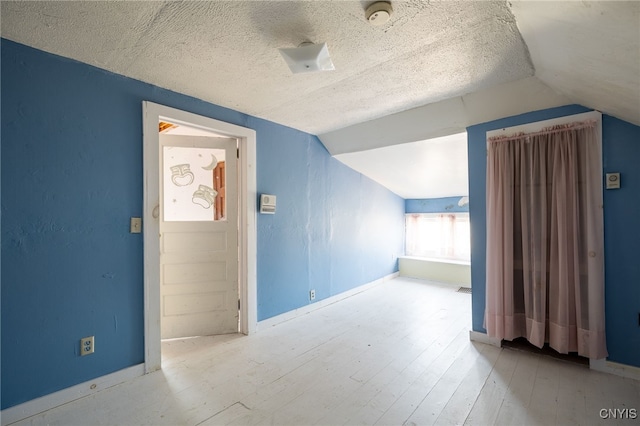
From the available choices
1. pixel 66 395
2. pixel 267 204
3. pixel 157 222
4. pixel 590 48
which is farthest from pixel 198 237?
pixel 590 48

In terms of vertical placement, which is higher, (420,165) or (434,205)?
(420,165)

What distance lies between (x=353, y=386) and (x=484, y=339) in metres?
1.45

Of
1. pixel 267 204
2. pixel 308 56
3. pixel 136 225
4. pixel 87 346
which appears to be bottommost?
pixel 87 346

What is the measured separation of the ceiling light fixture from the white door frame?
1.22 metres

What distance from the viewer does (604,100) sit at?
6.11 ft

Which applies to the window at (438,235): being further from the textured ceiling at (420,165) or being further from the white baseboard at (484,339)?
the white baseboard at (484,339)

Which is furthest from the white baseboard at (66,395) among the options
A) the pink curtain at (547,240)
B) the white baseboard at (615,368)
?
the white baseboard at (615,368)

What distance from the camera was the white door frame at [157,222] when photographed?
7.20 ft

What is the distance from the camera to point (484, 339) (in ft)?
8.58

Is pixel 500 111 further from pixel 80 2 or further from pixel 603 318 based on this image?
pixel 80 2

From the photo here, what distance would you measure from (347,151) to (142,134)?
2.30 metres

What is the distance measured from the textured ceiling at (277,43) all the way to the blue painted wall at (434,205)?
124 inches

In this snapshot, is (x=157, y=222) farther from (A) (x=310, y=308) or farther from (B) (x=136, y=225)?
(A) (x=310, y=308)

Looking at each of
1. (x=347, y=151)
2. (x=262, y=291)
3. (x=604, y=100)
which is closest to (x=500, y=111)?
(x=604, y=100)
